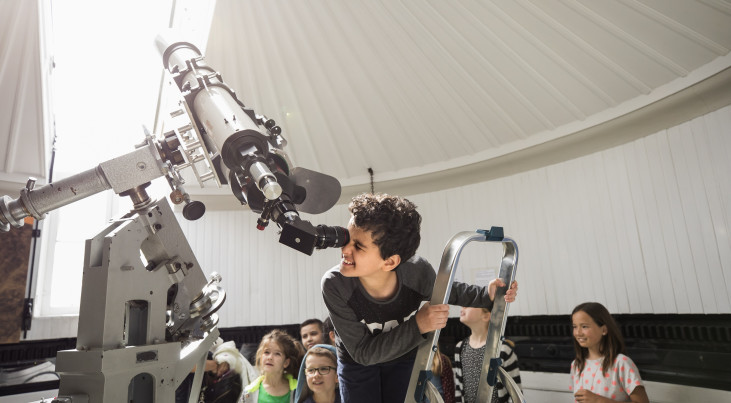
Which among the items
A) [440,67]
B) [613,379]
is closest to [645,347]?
[613,379]

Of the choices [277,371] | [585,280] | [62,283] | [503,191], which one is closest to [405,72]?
[503,191]

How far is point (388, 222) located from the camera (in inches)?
79.4

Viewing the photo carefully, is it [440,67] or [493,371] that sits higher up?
[440,67]

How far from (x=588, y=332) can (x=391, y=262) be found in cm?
233

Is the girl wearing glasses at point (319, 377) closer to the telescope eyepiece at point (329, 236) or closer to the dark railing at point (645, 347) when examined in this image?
the telescope eyepiece at point (329, 236)

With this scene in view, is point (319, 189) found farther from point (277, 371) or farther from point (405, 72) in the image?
point (405, 72)

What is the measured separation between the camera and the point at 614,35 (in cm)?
411

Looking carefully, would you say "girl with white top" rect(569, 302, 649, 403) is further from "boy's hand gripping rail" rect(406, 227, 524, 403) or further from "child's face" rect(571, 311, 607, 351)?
"boy's hand gripping rail" rect(406, 227, 524, 403)

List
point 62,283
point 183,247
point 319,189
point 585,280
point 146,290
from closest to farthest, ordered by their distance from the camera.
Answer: point 319,189 → point 146,290 → point 183,247 → point 585,280 → point 62,283

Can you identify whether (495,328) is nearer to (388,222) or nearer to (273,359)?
(388,222)

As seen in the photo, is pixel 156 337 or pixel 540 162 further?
pixel 540 162

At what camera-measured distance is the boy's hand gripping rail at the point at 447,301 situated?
1707 millimetres

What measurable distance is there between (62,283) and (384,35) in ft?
Answer: 15.2

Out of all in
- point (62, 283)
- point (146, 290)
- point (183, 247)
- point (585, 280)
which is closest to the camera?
point (146, 290)
